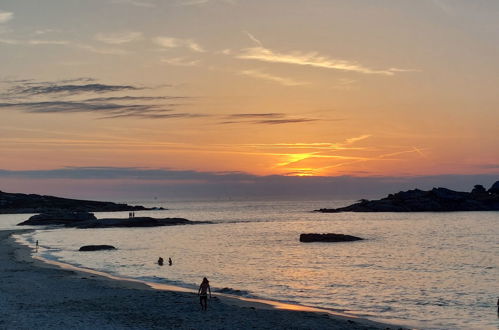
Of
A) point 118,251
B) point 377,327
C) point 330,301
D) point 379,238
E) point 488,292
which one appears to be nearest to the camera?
point 377,327

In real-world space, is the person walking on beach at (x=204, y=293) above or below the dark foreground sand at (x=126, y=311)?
above

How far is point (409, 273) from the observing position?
57406 mm

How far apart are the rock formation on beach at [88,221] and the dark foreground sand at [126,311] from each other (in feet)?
347

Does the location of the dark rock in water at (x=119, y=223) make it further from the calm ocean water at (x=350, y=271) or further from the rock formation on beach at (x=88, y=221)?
the calm ocean water at (x=350, y=271)

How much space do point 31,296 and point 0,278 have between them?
454 inches

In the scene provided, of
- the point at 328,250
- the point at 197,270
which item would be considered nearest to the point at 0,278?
the point at 197,270

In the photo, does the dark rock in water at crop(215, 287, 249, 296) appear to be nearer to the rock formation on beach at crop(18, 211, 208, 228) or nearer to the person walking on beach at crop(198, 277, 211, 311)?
the person walking on beach at crop(198, 277, 211, 311)

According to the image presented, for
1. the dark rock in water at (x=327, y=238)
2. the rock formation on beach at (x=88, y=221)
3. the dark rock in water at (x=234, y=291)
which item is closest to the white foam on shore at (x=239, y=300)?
the dark rock in water at (x=234, y=291)

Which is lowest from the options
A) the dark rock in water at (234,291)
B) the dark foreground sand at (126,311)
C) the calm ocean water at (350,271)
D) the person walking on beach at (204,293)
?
the calm ocean water at (350,271)

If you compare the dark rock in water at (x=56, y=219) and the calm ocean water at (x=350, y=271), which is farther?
the dark rock in water at (x=56, y=219)

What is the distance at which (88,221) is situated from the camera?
153000mm

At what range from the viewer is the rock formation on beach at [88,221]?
14588 cm

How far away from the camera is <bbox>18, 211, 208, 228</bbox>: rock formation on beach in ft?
479

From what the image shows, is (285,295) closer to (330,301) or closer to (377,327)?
(330,301)
